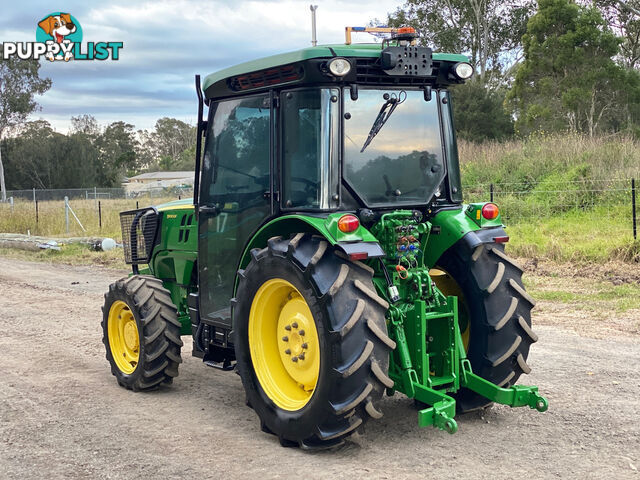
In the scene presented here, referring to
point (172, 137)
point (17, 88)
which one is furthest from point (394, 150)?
point (172, 137)

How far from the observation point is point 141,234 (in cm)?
707

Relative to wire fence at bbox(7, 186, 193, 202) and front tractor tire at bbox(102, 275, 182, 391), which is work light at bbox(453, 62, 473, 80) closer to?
front tractor tire at bbox(102, 275, 182, 391)

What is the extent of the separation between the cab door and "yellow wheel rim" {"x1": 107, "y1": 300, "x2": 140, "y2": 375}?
2.74ft

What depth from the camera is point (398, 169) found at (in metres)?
5.05

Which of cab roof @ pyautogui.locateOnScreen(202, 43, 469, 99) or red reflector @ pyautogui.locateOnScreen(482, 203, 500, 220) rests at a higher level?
cab roof @ pyautogui.locateOnScreen(202, 43, 469, 99)

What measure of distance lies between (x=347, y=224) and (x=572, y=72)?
2790 cm

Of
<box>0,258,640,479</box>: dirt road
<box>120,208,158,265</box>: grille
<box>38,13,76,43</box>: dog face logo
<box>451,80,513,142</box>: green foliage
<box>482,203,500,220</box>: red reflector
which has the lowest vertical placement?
<box>0,258,640,479</box>: dirt road

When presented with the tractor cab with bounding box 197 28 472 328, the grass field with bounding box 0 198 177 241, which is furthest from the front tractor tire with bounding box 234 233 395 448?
the grass field with bounding box 0 198 177 241

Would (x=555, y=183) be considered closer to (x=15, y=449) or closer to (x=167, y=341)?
(x=167, y=341)

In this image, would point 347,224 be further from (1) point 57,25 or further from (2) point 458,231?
(1) point 57,25

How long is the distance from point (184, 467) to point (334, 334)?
126 cm

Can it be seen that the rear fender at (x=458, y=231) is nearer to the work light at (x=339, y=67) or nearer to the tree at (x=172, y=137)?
the work light at (x=339, y=67)

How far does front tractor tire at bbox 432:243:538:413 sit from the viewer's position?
16.5 ft

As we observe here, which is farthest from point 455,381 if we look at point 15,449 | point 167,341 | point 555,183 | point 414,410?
point 555,183
